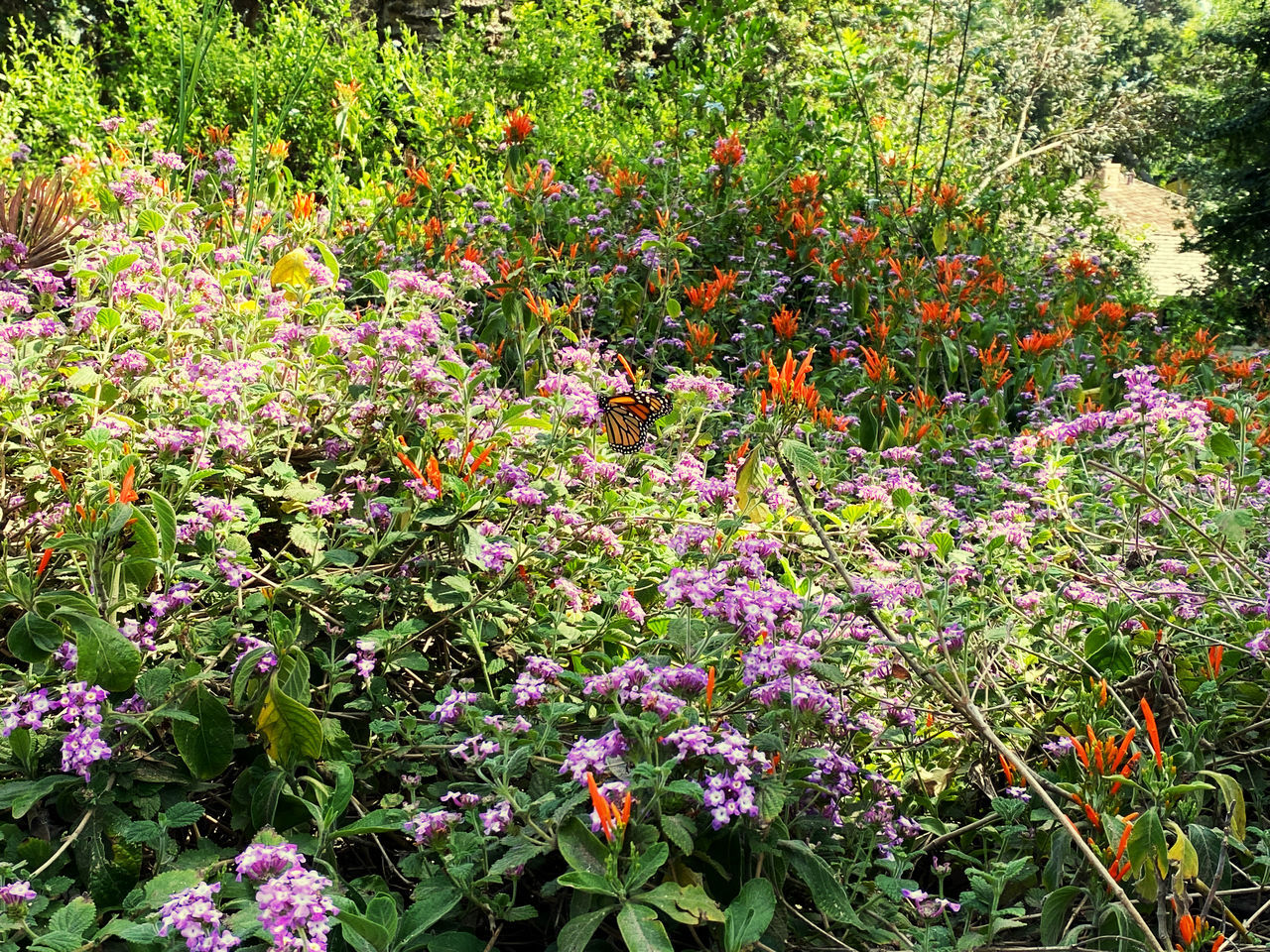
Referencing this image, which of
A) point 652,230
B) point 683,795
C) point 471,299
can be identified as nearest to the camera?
point 683,795

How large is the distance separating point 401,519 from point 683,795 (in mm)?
770

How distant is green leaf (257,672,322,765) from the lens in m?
1.37

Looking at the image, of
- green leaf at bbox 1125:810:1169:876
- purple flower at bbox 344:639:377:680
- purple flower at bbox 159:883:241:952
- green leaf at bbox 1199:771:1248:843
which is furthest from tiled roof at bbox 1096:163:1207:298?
purple flower at bbox 159:883:241:952

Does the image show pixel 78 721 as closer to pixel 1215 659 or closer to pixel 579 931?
pixel 579 931

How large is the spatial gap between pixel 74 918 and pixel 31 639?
0.40 meters

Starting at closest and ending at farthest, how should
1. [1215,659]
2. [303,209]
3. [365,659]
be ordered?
[365,659]
[1215,659]
[303,209]

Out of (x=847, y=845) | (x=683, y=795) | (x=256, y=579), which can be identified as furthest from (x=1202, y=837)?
(x=256, y=579)

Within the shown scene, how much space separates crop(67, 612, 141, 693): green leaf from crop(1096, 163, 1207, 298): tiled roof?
8.30 metres

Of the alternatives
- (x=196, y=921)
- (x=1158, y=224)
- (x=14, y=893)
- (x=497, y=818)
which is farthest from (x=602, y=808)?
(x=1158, y=224)

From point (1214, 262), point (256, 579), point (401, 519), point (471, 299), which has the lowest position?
point (1214, 262)

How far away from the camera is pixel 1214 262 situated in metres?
9.15

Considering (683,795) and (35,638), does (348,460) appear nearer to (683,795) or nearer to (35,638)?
(35,638)

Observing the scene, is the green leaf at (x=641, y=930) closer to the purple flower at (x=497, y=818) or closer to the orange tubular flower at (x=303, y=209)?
the purple flower at (x=497, y=818)

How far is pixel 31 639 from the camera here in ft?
4.51
